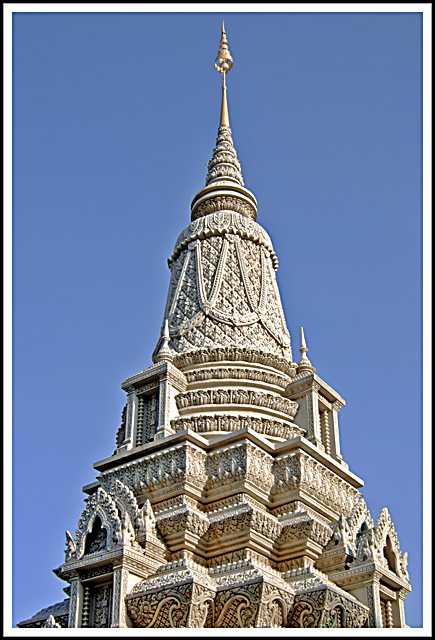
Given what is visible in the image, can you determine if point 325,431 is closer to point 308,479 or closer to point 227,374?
point 227,374

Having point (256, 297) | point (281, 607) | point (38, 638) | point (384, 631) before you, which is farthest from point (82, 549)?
point (256, 297)

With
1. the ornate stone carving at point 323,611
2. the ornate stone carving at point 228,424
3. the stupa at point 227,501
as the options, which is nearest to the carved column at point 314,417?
the stupa at point 227,501

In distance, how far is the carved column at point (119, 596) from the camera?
13.8 meters

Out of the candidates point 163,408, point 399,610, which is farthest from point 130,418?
point 399,610

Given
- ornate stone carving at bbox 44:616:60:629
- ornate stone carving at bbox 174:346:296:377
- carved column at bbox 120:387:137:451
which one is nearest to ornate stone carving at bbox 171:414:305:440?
carved column at bbox 120:387:137:451

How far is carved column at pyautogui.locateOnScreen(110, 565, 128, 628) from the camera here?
13.8 metres

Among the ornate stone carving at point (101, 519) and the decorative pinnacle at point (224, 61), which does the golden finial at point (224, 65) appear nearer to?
the decorative pinnacle at point (224, 61)

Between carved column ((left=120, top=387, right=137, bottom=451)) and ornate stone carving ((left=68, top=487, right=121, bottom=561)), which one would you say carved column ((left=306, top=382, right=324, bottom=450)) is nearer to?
carved column ((left=120, top=387, right=137, bottom=451))

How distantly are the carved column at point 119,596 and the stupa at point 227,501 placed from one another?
3 cm

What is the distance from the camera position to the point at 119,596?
45.8ft

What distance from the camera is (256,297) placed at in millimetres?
20469

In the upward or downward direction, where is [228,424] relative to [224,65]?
downward

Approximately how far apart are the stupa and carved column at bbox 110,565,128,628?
0.03 m

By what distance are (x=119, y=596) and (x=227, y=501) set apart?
283 cm
